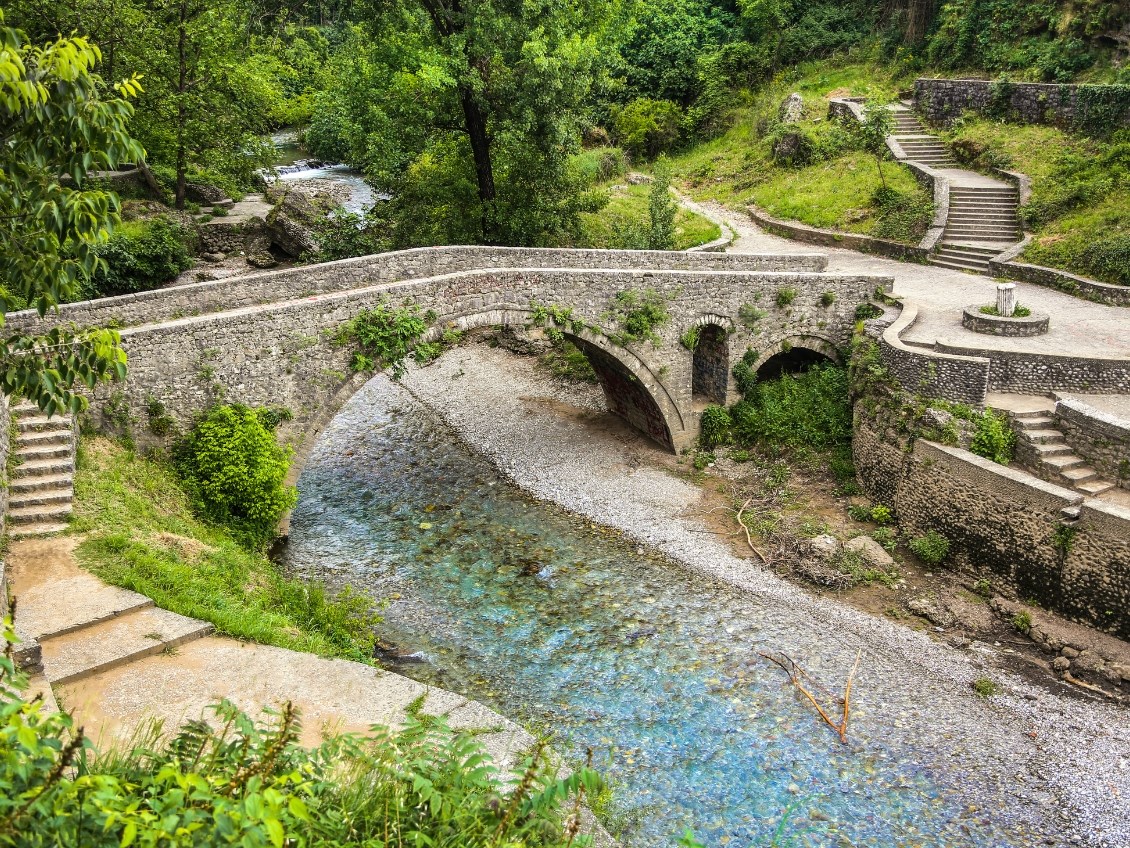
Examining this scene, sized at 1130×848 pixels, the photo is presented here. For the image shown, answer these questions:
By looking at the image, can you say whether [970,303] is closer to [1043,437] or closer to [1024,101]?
[1043,437]

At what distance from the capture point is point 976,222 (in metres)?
24.1

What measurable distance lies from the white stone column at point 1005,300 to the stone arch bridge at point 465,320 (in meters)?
2.73

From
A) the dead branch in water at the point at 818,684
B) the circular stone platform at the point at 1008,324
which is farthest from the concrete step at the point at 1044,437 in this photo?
the dead branch in water at the point at 818,684

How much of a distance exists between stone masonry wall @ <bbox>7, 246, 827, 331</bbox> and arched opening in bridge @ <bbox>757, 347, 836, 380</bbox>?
227 cm

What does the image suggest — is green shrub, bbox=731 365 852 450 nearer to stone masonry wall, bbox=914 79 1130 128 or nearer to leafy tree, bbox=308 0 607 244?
leafy tree, bbox=308 0 607 244

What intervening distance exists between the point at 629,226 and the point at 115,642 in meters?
20.3

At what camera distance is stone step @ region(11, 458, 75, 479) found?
488 inches

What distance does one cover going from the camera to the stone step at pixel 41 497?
12.0 metres

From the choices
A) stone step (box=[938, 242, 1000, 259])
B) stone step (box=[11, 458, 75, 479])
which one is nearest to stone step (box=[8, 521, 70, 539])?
stone step (box=[11, 458, 75, 479])

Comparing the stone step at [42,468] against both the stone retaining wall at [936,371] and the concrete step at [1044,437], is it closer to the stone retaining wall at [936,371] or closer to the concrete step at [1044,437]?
the stone retaining wall at [936,371]

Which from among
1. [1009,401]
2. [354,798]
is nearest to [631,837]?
[354,798]

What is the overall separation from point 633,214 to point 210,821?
86.2 feet

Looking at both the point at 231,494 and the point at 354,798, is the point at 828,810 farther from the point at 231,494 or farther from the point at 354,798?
the point at 231,494

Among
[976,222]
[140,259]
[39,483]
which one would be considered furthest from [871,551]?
[140,259]
